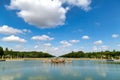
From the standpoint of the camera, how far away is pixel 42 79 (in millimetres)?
42656

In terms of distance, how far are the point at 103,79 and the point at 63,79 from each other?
8828 millimetres

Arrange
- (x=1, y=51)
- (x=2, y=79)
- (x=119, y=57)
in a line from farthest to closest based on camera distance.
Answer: (x=119, y=57) → (x=1, y=51) → (x=2, y=79)

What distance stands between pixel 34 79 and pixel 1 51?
147 meters

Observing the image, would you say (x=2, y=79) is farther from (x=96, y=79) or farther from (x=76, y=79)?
(x=96, y=79)

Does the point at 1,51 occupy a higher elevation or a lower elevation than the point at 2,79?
higher

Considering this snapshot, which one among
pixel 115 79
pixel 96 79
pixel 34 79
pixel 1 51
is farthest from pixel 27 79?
pixel 1 51

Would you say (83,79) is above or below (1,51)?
below

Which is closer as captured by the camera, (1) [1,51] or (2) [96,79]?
(2) [96,79]

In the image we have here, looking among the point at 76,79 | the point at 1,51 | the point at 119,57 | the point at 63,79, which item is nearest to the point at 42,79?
the point at 63,79

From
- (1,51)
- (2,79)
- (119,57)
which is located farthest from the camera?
(119,57)

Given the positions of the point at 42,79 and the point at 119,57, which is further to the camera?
the point at 119,57

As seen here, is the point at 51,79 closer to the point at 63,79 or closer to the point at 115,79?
the point at 63,79

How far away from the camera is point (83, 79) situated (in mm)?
42969

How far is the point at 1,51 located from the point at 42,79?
148m
